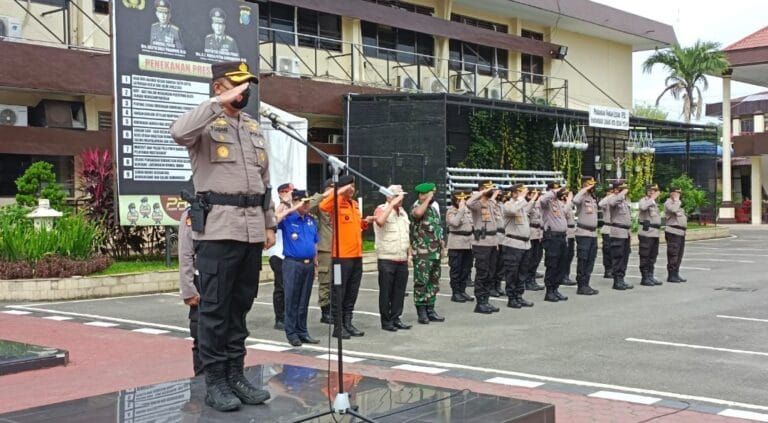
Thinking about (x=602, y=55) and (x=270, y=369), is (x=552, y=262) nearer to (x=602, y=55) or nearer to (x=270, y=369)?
(x=270, y=369)

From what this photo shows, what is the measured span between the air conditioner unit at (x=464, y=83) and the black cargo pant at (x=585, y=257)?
13.6 meters

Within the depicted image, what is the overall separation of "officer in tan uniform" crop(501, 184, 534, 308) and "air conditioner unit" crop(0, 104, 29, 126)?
11245mm

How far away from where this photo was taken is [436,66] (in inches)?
1076

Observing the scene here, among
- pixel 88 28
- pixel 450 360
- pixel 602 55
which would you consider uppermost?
pixel 602 55

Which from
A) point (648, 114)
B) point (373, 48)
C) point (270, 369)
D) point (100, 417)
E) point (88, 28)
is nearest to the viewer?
point (100, 417)

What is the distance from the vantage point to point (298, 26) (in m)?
23.7

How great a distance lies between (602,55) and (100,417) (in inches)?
1293

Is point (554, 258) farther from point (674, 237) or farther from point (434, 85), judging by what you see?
point (434, 85)

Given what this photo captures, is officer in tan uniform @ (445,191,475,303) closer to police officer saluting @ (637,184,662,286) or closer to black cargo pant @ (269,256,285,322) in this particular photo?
black cargo pant @ (269,256,285,322)

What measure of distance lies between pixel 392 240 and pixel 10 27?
1134 cm

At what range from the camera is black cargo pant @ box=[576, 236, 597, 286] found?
45.9ft

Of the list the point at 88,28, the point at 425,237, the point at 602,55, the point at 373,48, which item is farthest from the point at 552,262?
the point at 602,55

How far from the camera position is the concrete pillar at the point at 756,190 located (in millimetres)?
38719

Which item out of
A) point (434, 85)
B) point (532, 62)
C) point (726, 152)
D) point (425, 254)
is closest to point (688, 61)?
point (726, 152)
